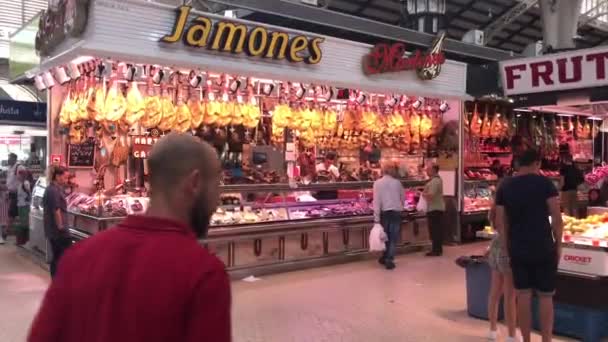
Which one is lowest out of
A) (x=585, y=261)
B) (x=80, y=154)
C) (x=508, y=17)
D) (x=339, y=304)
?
(x=339, y=304)

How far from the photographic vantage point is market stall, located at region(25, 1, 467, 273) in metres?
7.51

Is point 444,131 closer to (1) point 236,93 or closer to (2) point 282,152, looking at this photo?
(2) point 282,152

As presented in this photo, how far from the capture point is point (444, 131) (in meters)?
11.7

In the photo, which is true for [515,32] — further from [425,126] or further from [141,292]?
[141,292]

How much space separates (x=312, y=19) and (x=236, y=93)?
18.5ft

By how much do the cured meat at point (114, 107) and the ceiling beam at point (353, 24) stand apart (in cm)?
451

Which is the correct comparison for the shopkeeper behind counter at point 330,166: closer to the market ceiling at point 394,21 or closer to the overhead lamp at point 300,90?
the overhead lamp at point 300,90

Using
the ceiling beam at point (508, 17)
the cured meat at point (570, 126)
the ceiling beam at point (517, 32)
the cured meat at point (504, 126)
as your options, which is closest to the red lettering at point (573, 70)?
the cured meat at point (504, 126)

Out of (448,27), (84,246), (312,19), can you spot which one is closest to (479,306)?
(84,246)

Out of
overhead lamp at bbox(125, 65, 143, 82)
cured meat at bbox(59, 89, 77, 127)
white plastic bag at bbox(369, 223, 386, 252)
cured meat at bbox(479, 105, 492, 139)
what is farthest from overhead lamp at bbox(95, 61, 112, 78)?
cured meat at bbox(479, 105, 492, 139)

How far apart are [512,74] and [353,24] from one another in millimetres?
7756

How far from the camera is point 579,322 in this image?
5.34m

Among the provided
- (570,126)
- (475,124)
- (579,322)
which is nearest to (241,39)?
(579,322)

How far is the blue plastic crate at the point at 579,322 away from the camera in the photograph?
520 cm
